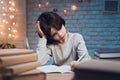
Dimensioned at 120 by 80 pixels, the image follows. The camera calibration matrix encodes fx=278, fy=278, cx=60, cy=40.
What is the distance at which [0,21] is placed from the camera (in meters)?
4.51

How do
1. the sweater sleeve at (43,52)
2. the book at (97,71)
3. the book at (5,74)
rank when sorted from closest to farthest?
the book at (97,71)
the book at (5,74)
the sweater sleeve at (43,52)

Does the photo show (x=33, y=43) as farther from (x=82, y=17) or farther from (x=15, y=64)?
(x=15, y=64)

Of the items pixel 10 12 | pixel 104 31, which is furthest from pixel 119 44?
pixel 10 12

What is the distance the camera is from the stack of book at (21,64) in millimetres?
406

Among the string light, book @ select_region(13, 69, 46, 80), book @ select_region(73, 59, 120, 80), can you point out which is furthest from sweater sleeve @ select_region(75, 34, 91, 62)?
the string light

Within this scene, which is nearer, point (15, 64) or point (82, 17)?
point (15, 64)

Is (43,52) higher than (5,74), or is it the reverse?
(5,74)

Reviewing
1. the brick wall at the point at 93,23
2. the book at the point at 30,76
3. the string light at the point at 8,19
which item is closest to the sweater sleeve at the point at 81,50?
the book at the point at 30,76

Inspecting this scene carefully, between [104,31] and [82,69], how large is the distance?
4.05 meters

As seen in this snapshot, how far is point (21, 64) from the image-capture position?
0.46m

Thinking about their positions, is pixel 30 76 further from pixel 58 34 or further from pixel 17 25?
pixel 17 25

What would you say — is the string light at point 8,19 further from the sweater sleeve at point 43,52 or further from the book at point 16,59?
the book at point 16,59

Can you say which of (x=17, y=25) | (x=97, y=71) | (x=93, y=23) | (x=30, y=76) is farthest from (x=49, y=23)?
(x=17, y=25)

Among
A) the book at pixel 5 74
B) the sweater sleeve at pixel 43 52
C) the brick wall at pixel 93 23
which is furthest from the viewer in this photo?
the brick wall at pixel 93 23
